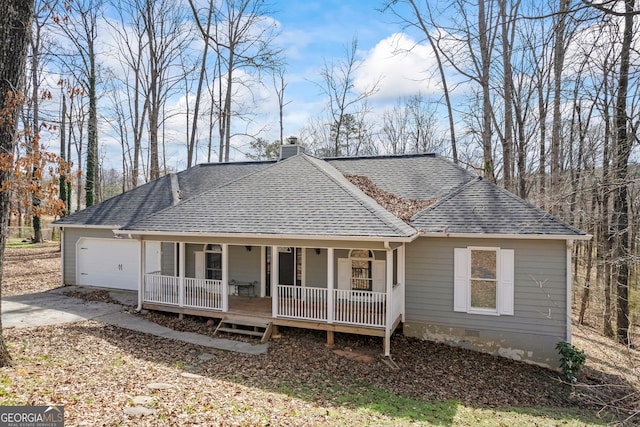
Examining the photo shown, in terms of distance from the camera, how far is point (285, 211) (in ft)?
34.4

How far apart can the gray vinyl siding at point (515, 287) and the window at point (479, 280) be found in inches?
5.8

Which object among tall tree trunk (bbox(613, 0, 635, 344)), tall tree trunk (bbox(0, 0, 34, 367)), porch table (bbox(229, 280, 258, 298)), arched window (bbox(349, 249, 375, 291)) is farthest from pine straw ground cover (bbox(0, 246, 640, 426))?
tall tree trunk (bbox(613, 0, 635, 344))

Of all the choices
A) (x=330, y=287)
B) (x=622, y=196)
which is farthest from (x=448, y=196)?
(x=622, y=196)

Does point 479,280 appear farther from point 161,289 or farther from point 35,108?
point 35,108

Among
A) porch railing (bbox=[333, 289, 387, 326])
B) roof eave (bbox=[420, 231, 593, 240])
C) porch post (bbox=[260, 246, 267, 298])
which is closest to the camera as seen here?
roof eave (bbox=[420, 231, 593, 240])

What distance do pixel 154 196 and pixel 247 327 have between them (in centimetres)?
817

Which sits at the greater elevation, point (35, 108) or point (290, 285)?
point (35, 108)

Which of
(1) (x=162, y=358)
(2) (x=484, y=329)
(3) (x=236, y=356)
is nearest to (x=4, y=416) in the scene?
(1) (x=162, y=358)

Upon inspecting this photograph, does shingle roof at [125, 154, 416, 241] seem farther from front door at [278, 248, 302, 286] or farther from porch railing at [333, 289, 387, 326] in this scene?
front door at [278, 248, 302, 286]

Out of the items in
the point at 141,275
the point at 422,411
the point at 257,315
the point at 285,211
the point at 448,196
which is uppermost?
the point at 448,196

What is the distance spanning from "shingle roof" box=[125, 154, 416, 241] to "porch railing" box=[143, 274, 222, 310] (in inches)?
63.0

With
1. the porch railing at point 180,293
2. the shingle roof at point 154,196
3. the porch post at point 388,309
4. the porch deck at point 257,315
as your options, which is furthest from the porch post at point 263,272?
the porch post at point 388,309

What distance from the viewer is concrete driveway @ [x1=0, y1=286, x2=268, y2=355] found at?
955 cm

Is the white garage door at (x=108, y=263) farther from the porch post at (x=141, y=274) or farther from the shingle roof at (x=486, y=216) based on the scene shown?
the shingle roof at (x=486, y=216)
